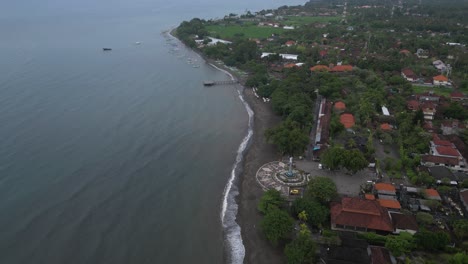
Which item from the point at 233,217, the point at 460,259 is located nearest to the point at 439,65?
the point at 460,259

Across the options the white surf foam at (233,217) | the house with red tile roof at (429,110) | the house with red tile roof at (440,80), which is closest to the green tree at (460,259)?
the white surf foam at (233,217)

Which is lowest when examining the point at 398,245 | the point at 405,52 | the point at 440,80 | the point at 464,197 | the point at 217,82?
the point at 398,245

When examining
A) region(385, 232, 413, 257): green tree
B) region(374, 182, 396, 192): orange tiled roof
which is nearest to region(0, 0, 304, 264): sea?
region(385, 232, 413, 257): green tree

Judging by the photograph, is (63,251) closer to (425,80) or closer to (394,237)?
(394,237)

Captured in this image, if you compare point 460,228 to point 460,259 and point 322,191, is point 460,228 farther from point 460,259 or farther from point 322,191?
point 322,191

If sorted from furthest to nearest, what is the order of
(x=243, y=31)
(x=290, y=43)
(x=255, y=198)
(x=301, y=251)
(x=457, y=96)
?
(x=243, y=31) < (x=290, y=43) < (x=457, y=96) < (x=255, y=198) < (x=301, y=251)

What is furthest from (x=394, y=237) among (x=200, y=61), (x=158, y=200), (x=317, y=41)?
(x=317, y=41)
